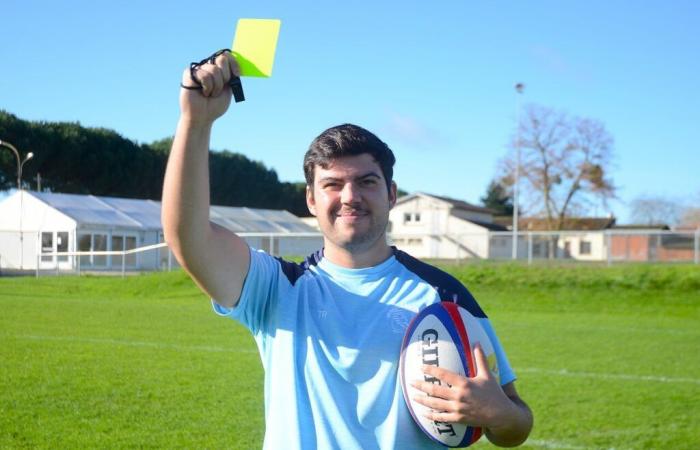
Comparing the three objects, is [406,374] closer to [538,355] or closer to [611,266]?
[538,355]

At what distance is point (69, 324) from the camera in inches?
564

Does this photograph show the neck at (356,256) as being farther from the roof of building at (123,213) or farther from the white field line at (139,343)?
the roof of building at (123,213)

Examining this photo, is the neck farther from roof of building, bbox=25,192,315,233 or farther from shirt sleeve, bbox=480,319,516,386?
roof of building, bbox=25,192,315,233

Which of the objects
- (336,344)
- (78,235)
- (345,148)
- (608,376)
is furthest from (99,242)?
(336,344)

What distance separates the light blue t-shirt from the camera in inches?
90.7

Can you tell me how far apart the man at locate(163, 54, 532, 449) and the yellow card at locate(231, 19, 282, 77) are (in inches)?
1.6

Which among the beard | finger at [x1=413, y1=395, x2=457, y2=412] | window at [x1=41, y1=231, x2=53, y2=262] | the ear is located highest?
the ear

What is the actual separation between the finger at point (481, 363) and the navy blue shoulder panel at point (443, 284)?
232 mm

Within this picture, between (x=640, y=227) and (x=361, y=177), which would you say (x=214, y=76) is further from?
(x=640, y=227)

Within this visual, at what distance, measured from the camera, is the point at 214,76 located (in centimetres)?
200

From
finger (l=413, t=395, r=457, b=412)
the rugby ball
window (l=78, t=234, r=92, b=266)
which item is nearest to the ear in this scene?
the rugby ball

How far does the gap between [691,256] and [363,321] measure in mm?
25624

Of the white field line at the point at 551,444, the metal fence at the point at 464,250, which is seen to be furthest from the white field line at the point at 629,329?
the white field line at the point at 551,444

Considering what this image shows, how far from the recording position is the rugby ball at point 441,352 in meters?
2.29
